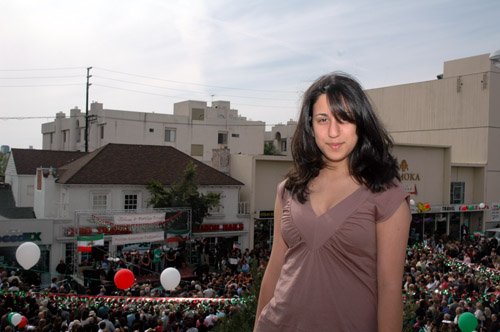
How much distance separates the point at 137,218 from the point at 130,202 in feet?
11.4

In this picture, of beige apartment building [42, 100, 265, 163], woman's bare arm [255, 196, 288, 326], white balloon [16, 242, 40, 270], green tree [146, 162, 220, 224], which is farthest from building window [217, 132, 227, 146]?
woman's bare arm [255, 196, 288, 326]

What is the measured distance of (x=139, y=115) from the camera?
50.5m

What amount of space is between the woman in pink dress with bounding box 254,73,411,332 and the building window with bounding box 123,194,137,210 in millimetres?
24423

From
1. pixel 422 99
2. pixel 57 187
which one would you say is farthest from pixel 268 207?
pixel 422 99

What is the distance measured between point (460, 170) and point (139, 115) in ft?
101

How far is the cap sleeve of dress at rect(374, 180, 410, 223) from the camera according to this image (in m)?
1.91

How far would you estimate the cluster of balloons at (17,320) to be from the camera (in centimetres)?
1057

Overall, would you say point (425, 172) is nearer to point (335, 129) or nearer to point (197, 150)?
point (197, 150)

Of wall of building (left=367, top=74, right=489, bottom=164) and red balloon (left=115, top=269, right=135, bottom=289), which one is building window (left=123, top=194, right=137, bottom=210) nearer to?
red balloon (left=115, top=269, right=135, bottom=289)

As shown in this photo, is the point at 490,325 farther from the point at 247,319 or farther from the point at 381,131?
the point at 381,131

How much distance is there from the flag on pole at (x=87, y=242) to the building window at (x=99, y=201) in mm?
4739

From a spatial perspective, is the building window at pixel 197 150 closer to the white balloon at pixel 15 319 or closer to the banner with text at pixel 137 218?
the banner with text at pixel 137 218

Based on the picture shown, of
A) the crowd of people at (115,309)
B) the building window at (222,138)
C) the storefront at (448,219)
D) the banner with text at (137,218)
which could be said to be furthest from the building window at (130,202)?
the building window at (222,138)

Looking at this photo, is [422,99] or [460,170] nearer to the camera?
[460,170]
